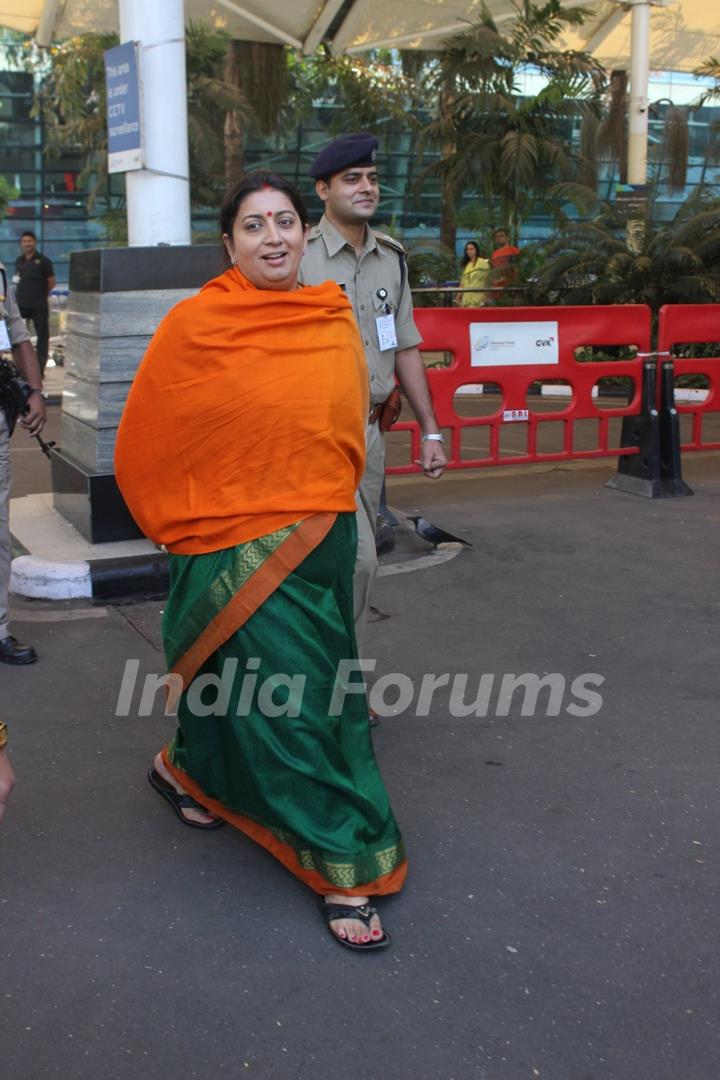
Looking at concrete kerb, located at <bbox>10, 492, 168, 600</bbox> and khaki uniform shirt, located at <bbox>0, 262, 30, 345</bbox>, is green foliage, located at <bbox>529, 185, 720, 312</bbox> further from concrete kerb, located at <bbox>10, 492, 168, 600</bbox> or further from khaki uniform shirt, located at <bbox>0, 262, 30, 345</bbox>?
khaki uniform shirt, located at <bbox>0, 262, 30, 345</bbox>

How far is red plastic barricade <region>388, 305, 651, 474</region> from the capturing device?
804cm

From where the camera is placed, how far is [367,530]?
13.2 feet

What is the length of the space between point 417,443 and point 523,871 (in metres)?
5.03

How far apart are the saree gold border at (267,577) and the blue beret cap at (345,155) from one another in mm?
1616

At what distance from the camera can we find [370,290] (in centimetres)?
444

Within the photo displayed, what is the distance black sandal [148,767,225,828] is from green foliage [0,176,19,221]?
96.7ft

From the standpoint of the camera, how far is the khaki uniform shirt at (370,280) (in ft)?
14.4

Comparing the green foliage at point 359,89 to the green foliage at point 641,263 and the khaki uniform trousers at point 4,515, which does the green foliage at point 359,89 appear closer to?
the green foliage at point 641,263

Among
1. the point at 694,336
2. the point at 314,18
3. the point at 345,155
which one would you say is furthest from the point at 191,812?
the point at 314,18

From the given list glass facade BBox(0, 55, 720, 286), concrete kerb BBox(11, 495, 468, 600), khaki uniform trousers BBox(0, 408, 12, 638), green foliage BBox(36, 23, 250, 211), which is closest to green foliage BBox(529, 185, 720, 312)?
green foliage BBox(36, 23, 250, 211)

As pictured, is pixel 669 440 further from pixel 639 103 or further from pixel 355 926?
pixel 639 103

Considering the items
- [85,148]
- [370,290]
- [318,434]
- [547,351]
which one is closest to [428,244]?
[85,148]

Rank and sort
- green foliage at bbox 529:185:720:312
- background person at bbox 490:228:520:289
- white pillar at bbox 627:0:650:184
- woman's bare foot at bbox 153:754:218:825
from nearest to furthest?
woman's bare foot at bbox 153:754:218:825 < green foliage at bbox 529:185:720:312 < background person at bbox 490:228:520:289 < white pillar at bbox 627:0:650:184

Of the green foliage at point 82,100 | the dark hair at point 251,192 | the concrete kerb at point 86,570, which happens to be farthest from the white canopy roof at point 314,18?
the dark hair at point 251,192
